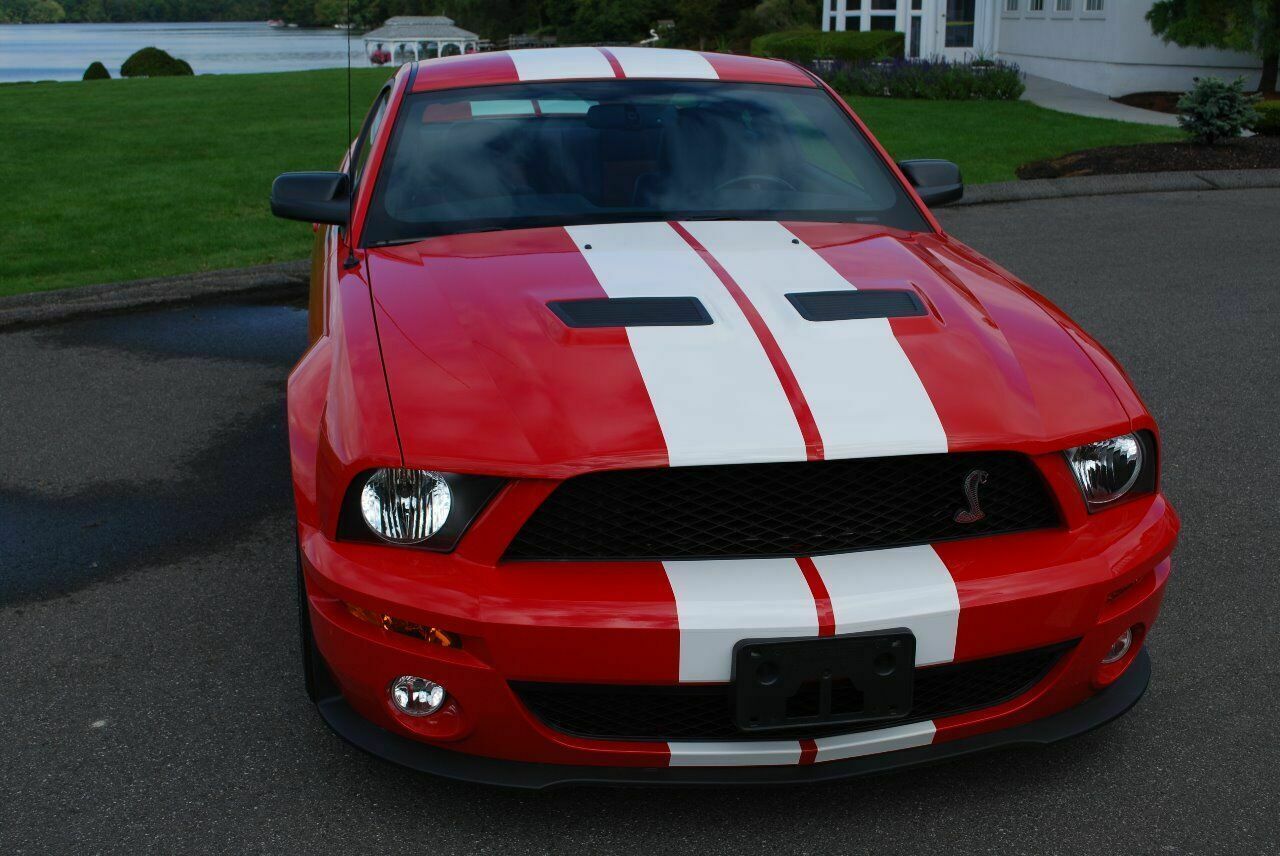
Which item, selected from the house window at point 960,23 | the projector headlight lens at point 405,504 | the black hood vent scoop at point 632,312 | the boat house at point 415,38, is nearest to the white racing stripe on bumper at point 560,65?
the black hood vent scoop at point 632,312

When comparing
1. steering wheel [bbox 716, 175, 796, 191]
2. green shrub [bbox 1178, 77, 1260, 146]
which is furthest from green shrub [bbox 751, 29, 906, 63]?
steering wheel [bbox 716, 175, 796, 191]

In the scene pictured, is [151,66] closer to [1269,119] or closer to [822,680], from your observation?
[1269,119]

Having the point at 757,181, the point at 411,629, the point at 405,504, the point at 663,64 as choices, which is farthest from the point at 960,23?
the point at 411,629

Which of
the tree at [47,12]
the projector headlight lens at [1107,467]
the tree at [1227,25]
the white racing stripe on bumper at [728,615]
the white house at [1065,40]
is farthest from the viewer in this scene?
the tree at [47,12]

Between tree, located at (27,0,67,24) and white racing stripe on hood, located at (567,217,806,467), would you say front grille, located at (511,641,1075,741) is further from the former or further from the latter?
tree, located at (27,0,67,24)

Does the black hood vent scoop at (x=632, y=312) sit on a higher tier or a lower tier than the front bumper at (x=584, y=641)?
higher

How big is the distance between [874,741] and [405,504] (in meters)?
0.98

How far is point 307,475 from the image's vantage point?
274 centimetres

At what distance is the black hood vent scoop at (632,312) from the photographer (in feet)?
9.23

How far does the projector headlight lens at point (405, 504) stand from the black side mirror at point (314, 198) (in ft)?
5.13

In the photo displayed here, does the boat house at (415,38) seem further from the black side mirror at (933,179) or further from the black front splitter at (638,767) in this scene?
the black front splitter at (638,767)

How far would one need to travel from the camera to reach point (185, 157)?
1437cm

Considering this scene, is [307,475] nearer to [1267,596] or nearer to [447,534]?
[447,534]

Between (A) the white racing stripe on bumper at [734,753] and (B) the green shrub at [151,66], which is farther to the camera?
(B) the green shrub at [151,66]
